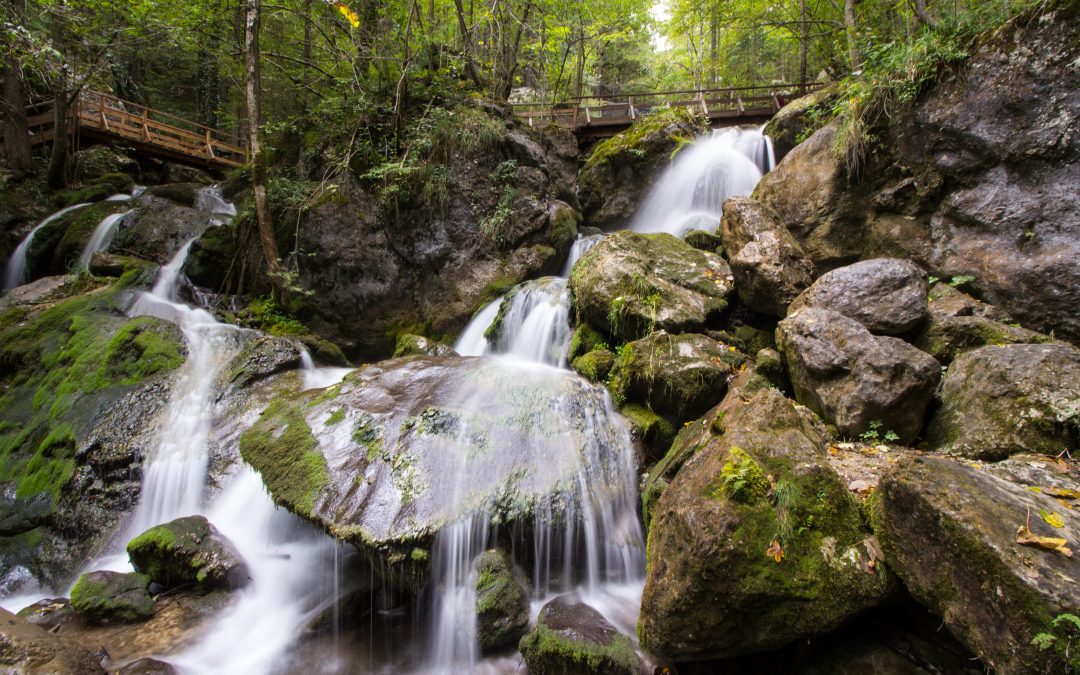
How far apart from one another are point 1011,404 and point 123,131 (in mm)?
20675

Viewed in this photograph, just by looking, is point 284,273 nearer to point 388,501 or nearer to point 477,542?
point 388,501

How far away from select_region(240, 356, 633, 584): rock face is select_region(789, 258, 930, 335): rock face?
2.72 metres

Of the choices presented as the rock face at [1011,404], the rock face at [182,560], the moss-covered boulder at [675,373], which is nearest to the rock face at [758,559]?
the rock face at [1011,404]

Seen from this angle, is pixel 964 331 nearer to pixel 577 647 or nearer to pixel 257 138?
pixel 577 647

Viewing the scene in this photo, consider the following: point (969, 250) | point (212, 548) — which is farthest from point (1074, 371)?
point (212, 548)

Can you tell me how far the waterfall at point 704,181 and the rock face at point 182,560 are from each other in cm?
933

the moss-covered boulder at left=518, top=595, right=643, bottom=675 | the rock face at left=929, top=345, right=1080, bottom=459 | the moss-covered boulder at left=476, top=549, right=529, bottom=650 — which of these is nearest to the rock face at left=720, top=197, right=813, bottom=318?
the rock face at left=929, top=345, right=1080, bottom=459

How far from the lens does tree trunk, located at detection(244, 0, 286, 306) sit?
27.1ft

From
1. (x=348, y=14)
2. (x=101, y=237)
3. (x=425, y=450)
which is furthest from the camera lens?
(x=348, y=14)

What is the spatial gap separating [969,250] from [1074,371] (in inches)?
97.8

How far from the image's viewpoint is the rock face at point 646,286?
631cm

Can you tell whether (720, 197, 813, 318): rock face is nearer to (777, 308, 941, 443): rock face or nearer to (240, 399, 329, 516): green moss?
(777, 308, 941, 443): rock face

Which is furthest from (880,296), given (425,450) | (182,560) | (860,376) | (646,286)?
(182,560)

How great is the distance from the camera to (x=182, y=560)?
4441 mm
